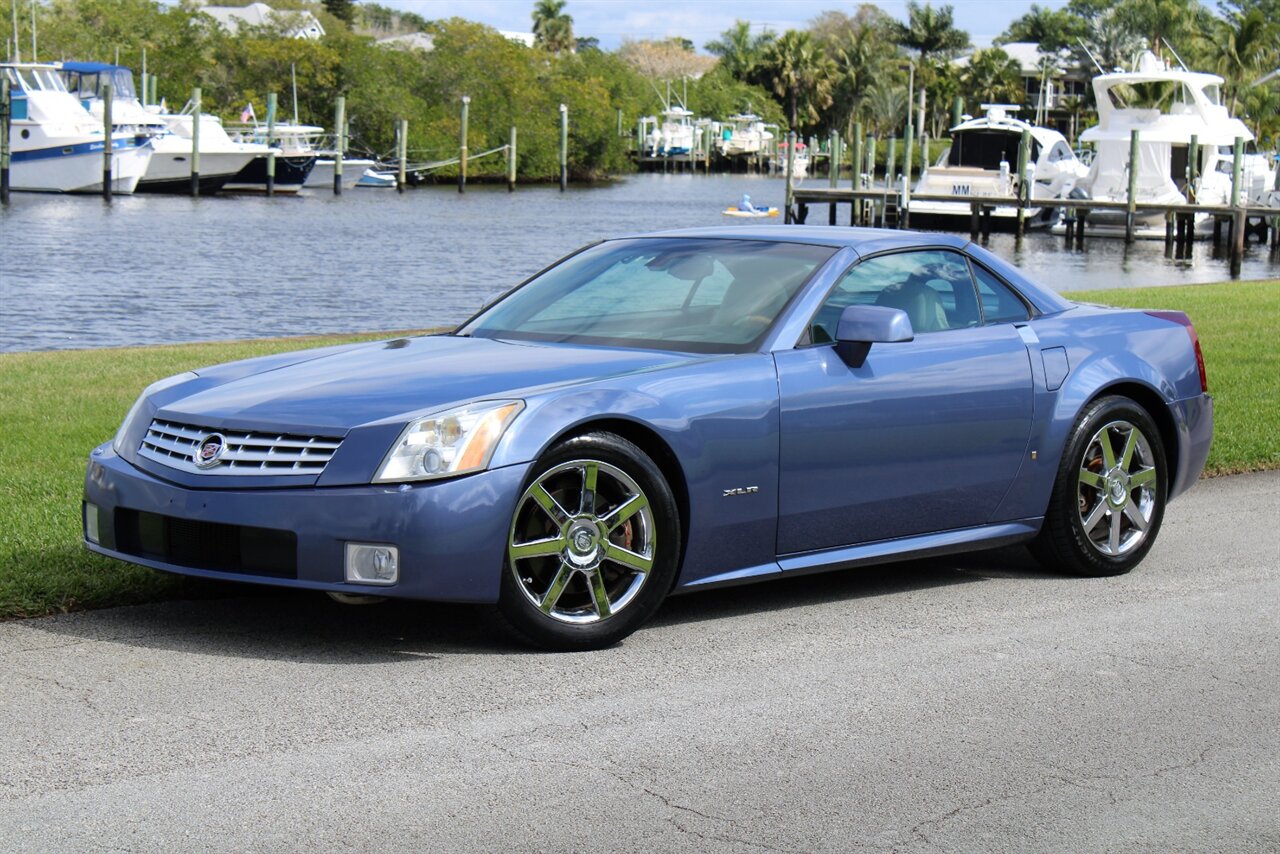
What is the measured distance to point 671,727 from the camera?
5.17 meters

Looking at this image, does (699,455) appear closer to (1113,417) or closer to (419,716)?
(419,716)

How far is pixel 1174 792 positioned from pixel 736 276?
9.55 ft

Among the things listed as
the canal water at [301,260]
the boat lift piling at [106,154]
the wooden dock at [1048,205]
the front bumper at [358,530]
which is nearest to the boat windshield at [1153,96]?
the wooden dock at [1048,205]

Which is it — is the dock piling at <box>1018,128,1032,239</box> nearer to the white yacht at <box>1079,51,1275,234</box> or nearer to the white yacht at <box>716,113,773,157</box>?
the white yacht at <box>1079,51,1275,234</box>

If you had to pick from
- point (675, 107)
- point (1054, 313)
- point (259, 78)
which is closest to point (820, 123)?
point (675, 107)

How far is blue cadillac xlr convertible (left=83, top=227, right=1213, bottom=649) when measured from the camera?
5.62 m

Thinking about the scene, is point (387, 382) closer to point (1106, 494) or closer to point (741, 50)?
point (1106, 494)

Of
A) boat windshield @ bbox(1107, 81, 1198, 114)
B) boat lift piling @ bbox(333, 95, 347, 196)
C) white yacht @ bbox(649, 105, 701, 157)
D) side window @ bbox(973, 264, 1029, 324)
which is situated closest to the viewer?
side window @ bbox(973, 264, 1029, 324)

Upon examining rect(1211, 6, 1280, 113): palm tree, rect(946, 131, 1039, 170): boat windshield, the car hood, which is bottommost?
the car hood

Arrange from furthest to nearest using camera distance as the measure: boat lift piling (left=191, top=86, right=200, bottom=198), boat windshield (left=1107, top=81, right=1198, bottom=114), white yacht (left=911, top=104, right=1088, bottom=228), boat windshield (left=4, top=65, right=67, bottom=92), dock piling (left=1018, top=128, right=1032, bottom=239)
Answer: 1. boat lift piling (left=191, top=86, right=200, bottom=198)
2. boat windshield (left=4, top=65, right=67, bottom=92)
3. white yacht (left=911, top=104, right=1088, bottom=228)
4. boat windshield (left=1107, top=81, right=1198, bottom=114)
5. dock piling (left=1018, top=128, right=1032, bottom=239)

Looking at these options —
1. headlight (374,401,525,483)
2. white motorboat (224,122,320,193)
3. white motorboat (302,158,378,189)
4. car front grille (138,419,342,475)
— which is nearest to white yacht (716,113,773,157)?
white motorboat (302,158,378,189)

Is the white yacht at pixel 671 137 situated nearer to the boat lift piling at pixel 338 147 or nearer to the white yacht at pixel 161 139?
the boat lift piling at pixel 338 147

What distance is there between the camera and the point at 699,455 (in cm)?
614

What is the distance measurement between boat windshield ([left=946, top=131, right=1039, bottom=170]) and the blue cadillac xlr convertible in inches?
2184
